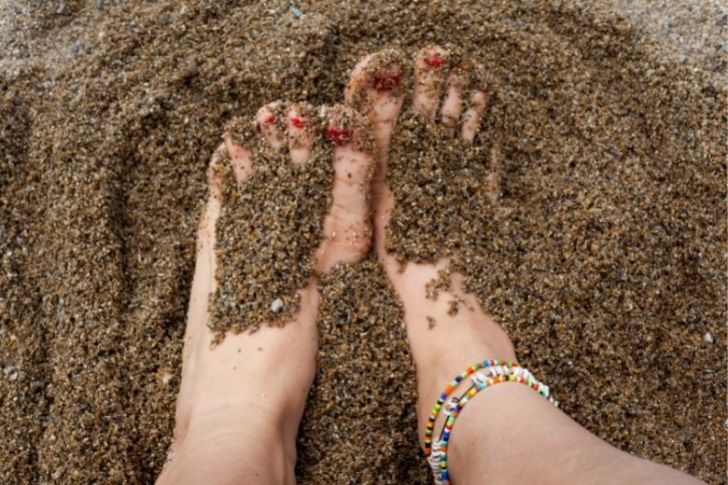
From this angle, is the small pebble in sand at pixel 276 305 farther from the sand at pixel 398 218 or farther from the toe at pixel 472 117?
the toe at pixel 472 117

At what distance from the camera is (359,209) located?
152 centimetres

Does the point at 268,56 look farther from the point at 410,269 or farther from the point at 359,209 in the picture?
the point at 410,269

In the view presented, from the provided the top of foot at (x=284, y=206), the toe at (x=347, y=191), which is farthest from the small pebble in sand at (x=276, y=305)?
the toe at (x=347, y=191)

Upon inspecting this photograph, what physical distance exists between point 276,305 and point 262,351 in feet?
0.29

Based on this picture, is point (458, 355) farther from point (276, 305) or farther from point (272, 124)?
point (272, 124)

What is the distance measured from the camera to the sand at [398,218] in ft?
4.66

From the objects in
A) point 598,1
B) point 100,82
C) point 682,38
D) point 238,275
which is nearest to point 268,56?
point 100,82

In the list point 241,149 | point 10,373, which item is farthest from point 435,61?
point 10,373

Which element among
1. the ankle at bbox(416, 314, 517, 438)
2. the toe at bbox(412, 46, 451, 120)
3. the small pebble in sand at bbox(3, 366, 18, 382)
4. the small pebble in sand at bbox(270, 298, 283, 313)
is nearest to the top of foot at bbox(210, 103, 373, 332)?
the small pebble in sand at bbox(270, 298, 283, 313)

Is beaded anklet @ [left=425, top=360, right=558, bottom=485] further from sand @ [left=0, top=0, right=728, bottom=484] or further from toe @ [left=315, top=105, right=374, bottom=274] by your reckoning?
toe @ [left=315, top=105, right=374, bottom=274]

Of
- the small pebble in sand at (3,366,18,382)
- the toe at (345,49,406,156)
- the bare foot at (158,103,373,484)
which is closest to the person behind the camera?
the bare foot at (158,103,373,484)

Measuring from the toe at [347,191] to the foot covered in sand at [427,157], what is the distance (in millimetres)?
46

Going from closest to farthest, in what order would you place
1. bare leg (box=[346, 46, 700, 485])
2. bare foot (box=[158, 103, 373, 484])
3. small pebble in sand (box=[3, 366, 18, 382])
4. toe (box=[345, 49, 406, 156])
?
bare leg (box=[346, 46, 700, 485]) < bare foot (box=[158, 103, 373, 484]) < small pebble in sand (box=[3, 366, 18, 382]) < toe (box=[345, 49, 406, 156])

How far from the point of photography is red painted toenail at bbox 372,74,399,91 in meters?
1.52
